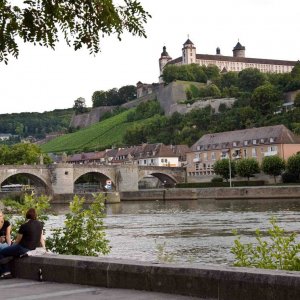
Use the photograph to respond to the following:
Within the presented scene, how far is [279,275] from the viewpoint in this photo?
5.60 m

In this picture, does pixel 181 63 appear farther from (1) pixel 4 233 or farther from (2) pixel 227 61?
(1) pixel 4 233

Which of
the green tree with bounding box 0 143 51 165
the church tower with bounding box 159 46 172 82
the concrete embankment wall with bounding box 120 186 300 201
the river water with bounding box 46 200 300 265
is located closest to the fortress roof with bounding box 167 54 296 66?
the church tower with bounding box 159 46 172 82

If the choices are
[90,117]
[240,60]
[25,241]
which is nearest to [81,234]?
[25,241]

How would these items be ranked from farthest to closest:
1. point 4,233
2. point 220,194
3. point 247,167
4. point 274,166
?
point 247,167 → point 274,166 → point 220,194 → point 4,233

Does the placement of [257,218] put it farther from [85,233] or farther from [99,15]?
[99,15]

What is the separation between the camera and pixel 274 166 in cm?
6562

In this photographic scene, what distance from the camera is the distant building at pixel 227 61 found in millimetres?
149750

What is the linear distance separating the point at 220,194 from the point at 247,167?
895 cm

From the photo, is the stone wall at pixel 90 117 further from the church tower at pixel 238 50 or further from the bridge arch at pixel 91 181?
the bridge arch at pixel 91 181

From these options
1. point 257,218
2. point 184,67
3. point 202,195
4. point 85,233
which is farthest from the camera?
point 184,67

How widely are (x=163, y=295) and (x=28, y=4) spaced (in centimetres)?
309

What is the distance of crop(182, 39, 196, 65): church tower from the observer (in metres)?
149

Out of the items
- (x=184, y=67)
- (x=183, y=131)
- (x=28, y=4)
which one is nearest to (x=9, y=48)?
(x=28, y=4)

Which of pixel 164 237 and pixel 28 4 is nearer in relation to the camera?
pixel 28 4
